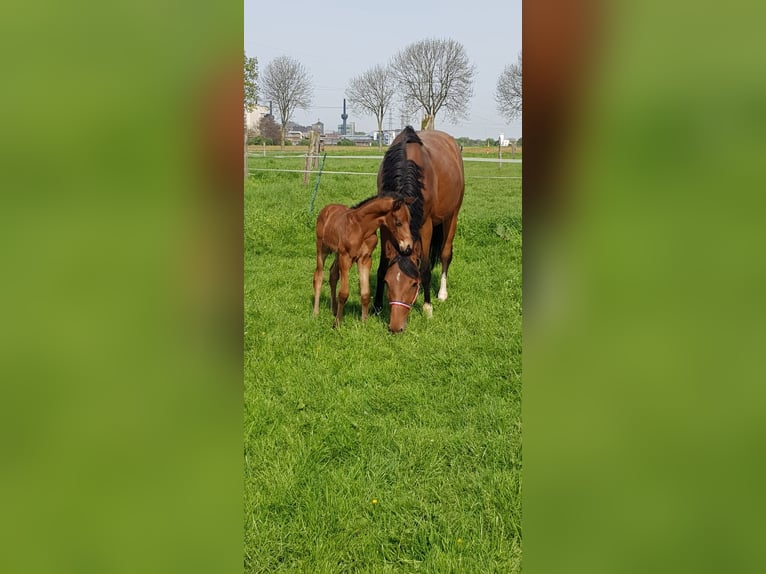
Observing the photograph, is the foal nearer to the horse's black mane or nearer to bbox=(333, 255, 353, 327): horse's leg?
bbox=(333, 255, 353, 327): horse's leg

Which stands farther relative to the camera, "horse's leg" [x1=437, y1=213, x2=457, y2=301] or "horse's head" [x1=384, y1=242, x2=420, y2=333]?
"horse's leg" [x1=437, y1=213, x2=457, y2=301]

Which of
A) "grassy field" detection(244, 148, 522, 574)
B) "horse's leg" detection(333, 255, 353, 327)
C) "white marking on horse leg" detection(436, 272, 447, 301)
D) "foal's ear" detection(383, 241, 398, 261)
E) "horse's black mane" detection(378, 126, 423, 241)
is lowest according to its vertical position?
"grassy field" detection(244, 148, 522, 574)

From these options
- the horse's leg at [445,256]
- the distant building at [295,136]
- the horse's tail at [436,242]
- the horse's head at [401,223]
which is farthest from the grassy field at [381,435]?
the distant building at [295,136]

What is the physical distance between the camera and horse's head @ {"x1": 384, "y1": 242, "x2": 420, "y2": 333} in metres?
5.31

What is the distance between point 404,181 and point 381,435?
2.77m

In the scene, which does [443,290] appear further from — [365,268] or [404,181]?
[404,181]

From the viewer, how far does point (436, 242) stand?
24.4ft

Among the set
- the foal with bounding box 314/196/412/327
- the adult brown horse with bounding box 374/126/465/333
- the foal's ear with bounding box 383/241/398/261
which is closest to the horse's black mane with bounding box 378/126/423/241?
the adult brown horse with bounding box 374/126/465/333

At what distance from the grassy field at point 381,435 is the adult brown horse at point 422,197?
34cm

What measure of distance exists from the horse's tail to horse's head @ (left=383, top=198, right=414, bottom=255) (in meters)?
2.10

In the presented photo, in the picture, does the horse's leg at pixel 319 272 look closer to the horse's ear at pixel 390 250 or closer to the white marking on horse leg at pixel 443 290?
the horse's ear at pixel 390 250
